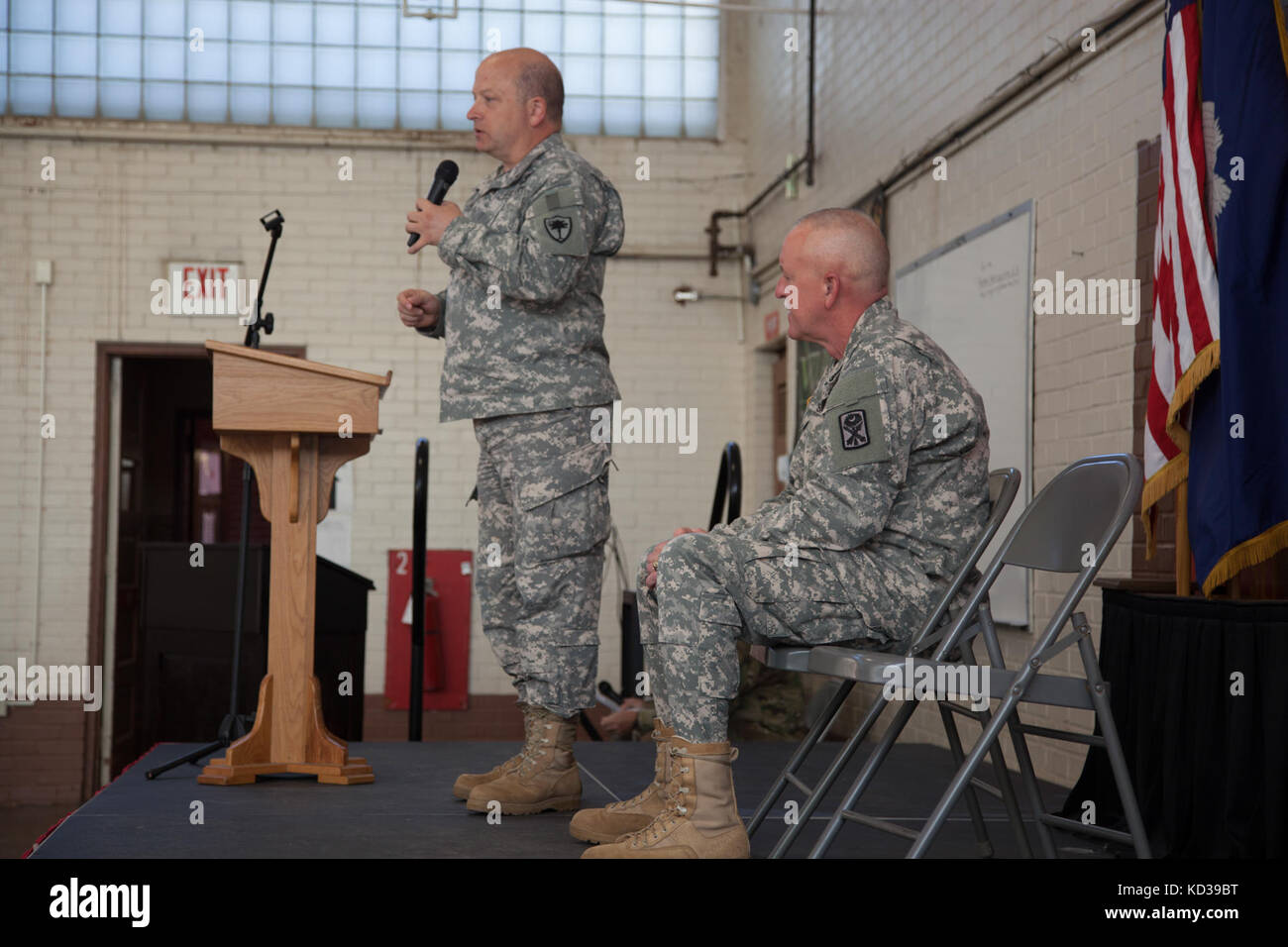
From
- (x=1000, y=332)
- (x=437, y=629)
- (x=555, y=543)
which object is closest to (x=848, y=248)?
(x=555, y=543)

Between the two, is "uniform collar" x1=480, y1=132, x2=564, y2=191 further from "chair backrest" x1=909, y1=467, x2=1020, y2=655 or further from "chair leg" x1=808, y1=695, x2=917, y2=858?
"chair leg" x1=808, y1=695, x2=917, y2=858

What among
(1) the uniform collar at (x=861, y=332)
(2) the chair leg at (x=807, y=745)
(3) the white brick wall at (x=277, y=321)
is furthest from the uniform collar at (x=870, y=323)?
(3) the white brick wall at (x=277, y=321)

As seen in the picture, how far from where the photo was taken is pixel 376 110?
23.6 feet

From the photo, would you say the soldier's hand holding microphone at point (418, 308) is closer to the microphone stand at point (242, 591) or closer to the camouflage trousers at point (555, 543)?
the camouflage trousers at point (555, 543)

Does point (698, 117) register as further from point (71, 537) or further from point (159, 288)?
point (71, 537)

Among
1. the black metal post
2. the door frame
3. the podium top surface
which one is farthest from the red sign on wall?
the podium top surface

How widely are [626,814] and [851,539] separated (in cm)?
69

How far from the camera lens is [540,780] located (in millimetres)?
2602

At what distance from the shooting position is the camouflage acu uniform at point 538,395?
2.61 meters

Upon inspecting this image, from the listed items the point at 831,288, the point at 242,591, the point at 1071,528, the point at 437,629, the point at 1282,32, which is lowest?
the point at 437,629

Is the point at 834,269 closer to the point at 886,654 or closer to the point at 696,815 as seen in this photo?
the point at 886,654

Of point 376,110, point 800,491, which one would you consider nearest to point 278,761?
point 800,491

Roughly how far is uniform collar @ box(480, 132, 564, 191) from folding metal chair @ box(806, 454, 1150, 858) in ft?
4.22

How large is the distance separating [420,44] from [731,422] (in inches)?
110
